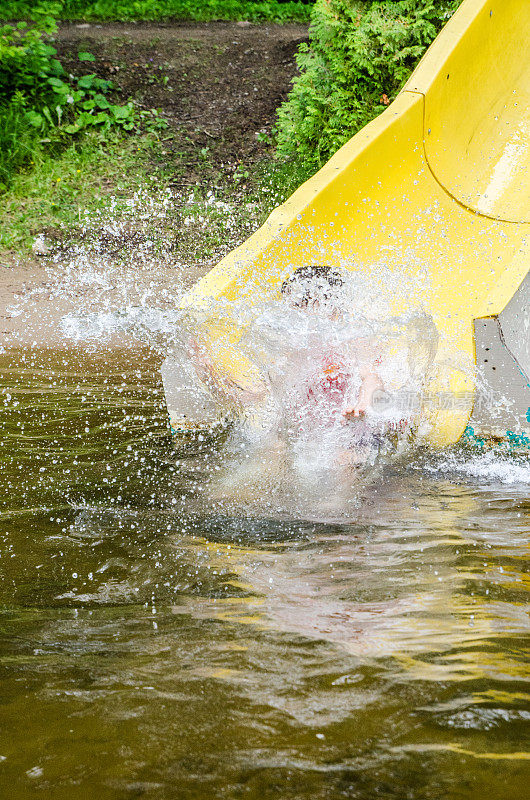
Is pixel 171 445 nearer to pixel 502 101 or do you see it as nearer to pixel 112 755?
pixel 112 755

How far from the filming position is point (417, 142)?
13.0ft

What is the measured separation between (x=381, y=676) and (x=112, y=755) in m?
0.60

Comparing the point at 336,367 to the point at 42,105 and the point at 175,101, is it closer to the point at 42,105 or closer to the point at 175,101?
the point at 42,105

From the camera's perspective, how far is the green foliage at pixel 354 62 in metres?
5.32

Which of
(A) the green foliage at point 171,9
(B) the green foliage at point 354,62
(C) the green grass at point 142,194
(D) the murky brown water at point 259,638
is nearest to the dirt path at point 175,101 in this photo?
(C) the green grass at point 142,194

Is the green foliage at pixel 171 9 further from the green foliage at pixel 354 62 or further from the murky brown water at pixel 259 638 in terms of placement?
the murky brown water at pixel 259 638

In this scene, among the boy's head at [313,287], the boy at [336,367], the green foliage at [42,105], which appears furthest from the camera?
the green foliage at [42,105]

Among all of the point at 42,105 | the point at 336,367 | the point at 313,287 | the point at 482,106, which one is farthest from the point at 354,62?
the point at 42,105

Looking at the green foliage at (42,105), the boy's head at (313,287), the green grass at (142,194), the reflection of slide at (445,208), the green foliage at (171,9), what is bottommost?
the green grass at (142,194)

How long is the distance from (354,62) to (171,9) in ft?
21.6

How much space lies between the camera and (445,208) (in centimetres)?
408

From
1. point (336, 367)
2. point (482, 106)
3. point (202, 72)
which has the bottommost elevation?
point (202, 72)

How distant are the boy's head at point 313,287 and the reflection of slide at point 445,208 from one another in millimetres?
58

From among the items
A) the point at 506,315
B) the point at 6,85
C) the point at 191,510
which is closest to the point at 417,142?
the point at 506,315
